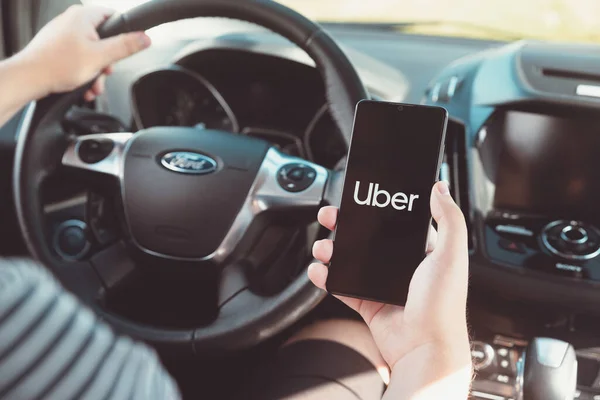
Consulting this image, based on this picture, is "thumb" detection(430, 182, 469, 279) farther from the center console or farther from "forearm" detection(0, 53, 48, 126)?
"forearm" detection(0, 53, 48, 126)

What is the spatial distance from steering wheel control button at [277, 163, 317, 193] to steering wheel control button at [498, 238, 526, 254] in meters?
0.33

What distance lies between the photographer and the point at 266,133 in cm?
150

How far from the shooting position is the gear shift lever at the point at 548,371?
1.09 m

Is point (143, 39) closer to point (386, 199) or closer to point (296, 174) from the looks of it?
point (296, 174)

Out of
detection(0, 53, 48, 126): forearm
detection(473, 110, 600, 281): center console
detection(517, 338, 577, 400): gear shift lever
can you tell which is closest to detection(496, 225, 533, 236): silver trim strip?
detection(473, 110, 600, 281): center console

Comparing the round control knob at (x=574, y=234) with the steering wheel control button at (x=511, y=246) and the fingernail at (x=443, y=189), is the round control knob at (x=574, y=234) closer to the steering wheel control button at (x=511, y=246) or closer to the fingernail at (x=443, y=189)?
the steering wheel control button at (x=511, y=246)

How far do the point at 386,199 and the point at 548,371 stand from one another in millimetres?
424

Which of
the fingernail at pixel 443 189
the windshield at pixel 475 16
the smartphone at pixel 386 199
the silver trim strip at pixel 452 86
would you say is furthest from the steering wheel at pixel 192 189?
the windshield at pixel 475 16

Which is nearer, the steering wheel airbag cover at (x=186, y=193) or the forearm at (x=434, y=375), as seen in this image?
the forearm at (x=434, y=375)

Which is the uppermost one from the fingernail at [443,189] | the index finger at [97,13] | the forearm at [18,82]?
the index finger at [97,13]

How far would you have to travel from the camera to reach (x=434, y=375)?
78 centimetres

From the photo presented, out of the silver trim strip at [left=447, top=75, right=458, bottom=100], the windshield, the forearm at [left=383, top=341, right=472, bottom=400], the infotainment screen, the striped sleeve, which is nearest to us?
the striped sleeve

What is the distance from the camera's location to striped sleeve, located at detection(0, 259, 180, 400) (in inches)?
21.3

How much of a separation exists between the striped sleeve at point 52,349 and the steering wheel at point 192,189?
0.40 m
